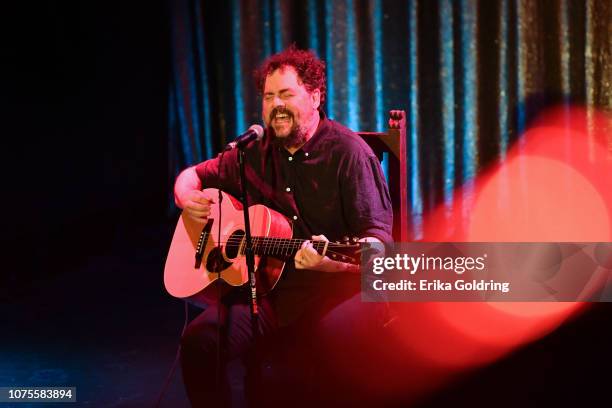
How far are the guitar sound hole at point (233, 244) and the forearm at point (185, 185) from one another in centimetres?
31

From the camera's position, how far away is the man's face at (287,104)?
309 cm

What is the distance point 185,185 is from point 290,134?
54 cm

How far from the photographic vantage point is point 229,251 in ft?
10.1

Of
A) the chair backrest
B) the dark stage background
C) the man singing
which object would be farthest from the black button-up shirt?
the dark stage background

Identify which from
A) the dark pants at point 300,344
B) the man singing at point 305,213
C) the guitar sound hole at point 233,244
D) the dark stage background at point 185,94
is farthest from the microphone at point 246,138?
the dark stage background at point 185,94

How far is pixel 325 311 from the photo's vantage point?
2938mm

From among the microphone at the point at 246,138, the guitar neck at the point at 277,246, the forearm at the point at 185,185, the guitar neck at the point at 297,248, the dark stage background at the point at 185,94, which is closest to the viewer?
the microphone at the point at 246,138

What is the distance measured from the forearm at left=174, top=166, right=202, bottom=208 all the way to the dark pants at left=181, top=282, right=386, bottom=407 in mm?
549

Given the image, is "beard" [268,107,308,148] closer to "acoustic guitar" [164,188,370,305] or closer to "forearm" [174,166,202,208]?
"acoustic guitar" [164,188,370,305]

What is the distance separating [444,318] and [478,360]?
0.36 meters

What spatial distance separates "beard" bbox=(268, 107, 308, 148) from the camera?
3096mm

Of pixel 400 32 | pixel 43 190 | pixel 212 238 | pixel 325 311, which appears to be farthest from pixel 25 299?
pixel 400 32

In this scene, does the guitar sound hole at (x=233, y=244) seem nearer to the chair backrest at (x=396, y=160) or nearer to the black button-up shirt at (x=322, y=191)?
the black button-up shirt at (x=322, y=191)

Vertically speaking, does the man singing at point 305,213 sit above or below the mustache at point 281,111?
below
